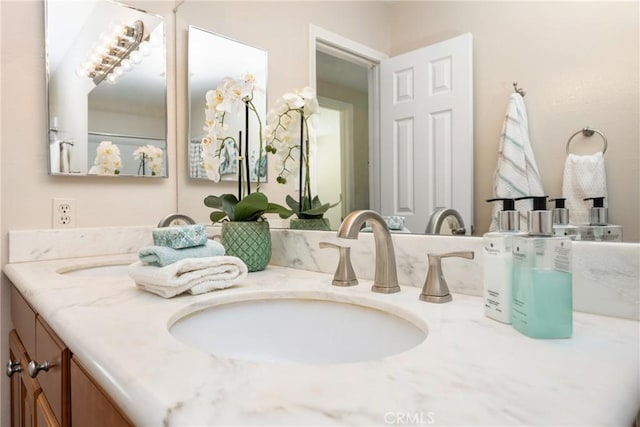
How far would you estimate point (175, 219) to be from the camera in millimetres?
1501

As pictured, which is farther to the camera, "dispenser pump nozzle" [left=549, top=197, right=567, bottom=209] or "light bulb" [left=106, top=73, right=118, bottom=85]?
"light bulb" [left=106, top=73, right=118, bottom=85]

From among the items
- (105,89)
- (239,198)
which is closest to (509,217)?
(239,198)

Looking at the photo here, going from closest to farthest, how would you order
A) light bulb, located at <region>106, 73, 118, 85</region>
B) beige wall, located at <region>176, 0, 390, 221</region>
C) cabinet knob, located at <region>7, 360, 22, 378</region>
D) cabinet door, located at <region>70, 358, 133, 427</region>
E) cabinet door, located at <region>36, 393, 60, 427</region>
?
cabinet door, located at <region>70, 358, 133, 427</region>
cabinet door, located at <region>36, 393, 60, 427</region>
cabinet knob, located at <region>7, 360, 22, 378</region>
beige wall, located at <region>176, 0, 390, 221</region>
light bulb, located at <region>106, 73, 118, 85</region>

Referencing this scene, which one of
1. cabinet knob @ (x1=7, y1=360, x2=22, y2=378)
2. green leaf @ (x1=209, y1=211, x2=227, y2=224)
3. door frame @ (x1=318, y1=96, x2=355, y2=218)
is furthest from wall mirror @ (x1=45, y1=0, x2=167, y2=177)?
door frame @ (x1=318, y1=96, x2=355, y2=218)

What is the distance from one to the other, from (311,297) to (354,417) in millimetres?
541

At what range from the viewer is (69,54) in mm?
1440

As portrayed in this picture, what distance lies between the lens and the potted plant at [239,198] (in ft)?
3.68

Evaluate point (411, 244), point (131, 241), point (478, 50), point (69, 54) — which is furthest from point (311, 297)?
point (69, 54)

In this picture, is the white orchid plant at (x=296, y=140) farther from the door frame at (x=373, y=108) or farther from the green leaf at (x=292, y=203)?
the door frame at (x=373, y=108)

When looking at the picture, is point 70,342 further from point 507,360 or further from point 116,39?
point 116,39

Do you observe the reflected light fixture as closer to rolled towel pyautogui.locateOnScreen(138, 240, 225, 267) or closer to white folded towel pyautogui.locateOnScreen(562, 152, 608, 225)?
rolled towel pyautogui.locateOnScreen(138, 240, 225, 267)

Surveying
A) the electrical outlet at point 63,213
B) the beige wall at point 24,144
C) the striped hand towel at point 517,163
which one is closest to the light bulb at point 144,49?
the beige wall at point 24,144

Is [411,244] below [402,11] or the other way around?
below

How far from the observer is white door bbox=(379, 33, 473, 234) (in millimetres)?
866
